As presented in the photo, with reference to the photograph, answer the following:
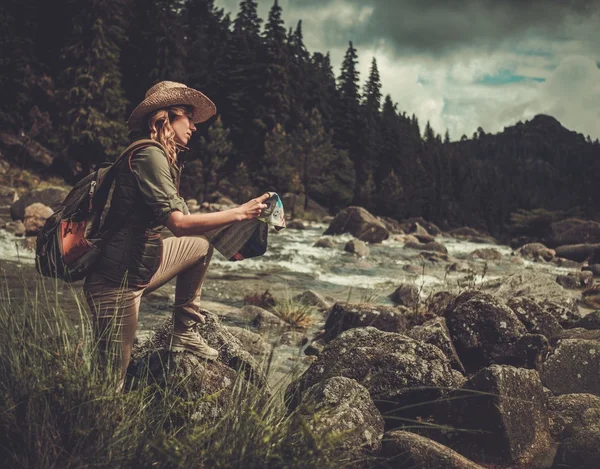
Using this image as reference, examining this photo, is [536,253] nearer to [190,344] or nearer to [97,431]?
[190,344]

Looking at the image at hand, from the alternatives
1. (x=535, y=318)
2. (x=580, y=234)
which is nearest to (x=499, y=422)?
(x=535, y=318)

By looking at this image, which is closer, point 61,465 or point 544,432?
point 61,465

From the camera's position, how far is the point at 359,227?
28391 millimetres

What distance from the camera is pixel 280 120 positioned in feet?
161

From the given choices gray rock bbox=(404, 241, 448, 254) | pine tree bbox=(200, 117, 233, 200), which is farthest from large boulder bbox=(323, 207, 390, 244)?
pine tree bbox=(200, 117, 233, 200)

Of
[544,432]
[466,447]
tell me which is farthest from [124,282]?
[544,432]

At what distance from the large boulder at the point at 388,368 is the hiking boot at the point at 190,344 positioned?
66 centimetres

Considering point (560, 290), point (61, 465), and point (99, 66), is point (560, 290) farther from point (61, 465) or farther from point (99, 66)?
point (99, 66)

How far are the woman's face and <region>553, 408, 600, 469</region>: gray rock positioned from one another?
3.07 m

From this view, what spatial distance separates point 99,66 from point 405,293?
3289 centimetres

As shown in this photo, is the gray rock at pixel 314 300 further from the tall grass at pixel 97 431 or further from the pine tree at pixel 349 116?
the pine tree at pixel 349 116

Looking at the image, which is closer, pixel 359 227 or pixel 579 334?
pixel 579 334

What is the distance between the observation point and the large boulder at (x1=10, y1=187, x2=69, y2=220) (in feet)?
64.5

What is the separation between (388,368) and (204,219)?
1889 millimetres
